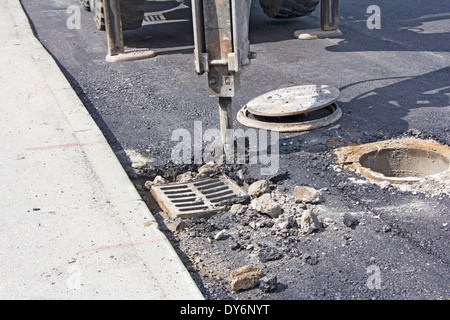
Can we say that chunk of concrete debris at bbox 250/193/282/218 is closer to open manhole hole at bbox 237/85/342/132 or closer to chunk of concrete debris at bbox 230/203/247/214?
chunk of concrete debris at bbox 230/203/247/214

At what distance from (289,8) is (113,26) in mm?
3160

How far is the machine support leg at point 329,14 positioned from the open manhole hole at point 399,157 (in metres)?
4.21

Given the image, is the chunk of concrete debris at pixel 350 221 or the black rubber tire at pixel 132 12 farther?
the black rubber tire at pixel 132 12

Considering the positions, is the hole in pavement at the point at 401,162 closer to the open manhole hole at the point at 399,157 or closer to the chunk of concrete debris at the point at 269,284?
the open manhole hole at the point at 399,157

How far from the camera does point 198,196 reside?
4.46 m

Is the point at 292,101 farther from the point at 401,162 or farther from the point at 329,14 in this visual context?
the point at 329,14

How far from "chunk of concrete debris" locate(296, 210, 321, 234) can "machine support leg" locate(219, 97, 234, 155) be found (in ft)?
4.19

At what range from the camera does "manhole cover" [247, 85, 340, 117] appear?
5.52 m

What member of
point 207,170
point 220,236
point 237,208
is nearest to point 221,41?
point 207,170

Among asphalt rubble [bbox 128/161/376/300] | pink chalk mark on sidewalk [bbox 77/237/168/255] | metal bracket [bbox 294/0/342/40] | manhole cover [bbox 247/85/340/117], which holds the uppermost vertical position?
metal bracket [bbox 294/0/342/40]

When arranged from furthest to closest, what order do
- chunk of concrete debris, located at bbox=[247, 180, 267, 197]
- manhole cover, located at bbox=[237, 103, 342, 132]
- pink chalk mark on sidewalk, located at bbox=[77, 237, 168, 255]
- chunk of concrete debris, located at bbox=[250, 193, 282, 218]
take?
manhole cover, located at bbox=[237, 103, 342, 132] < chunk of concrete debris, located at bbox=[247, 180, 267, 197] < chunk of concrete debris, located at bbox=[250, 193, 282, 218] < pink chalk mark on sidewalk, located at bbox=[77, 237, 168, 255]

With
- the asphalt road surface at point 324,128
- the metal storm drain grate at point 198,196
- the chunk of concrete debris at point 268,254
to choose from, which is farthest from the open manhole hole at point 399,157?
the chunk of concrete debris at point 268,254

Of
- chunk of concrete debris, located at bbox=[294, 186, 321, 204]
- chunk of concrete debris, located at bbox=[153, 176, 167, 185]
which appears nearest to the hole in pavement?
chunk of concrete debris, located at bbox=[294, 186, 321, 204]

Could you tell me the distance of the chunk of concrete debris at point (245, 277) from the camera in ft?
10.8
